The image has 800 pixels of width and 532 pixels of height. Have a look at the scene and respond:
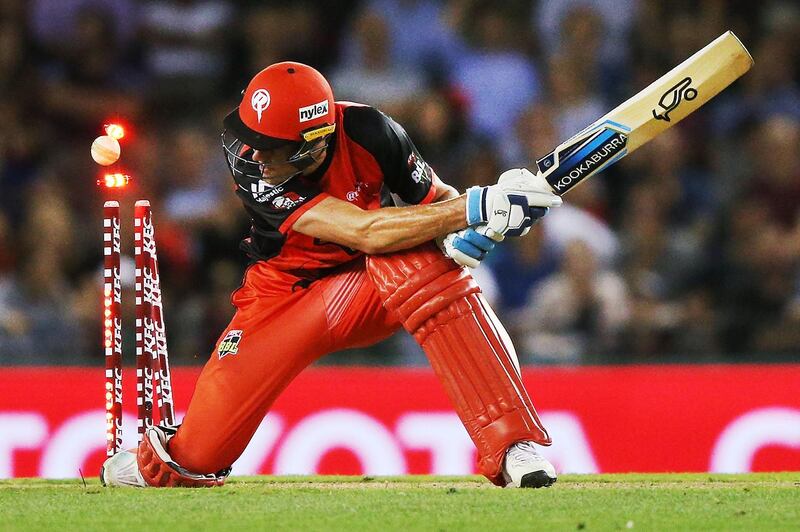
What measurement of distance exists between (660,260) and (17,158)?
378 cm

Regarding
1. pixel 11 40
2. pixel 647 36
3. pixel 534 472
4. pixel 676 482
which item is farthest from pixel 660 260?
pixel 11 40

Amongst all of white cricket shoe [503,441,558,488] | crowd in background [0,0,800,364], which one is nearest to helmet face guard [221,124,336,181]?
white cricket shoe [503,441,558,488]

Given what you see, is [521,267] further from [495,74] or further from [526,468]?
[526,468]

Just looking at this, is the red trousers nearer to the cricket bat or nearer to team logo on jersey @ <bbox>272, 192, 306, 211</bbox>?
team logo on jersey @ <bbox>272, 192, 306, 211</bbox>

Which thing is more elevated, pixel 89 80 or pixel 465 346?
pixel 89 80

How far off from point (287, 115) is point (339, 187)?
38 cm

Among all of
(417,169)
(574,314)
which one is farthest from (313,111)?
(574,314)

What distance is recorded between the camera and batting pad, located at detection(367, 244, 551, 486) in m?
4.35

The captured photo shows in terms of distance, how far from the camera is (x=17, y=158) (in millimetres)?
8086

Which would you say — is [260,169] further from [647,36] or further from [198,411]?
[647,36]

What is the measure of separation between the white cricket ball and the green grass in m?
1.15

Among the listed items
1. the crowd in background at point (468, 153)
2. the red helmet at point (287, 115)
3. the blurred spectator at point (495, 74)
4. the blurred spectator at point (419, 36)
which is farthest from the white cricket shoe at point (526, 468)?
the blurred spectator at point (419, 36)

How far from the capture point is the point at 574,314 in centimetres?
704

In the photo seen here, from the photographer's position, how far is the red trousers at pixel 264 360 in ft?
15.5
